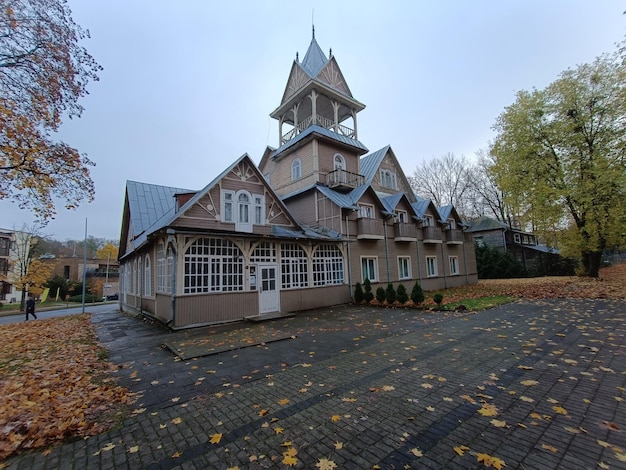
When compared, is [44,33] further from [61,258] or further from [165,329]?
[61,258]

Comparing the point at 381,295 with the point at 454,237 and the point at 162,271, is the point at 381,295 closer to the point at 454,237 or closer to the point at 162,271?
the point at 162,271

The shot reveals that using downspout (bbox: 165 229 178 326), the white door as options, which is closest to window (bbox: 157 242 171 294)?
downspout (bbox: 165 229 178 326)

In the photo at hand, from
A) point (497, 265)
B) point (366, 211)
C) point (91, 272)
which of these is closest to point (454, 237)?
point (497, 265)

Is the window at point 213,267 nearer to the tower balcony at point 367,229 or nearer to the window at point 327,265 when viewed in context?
the window at point 327,265

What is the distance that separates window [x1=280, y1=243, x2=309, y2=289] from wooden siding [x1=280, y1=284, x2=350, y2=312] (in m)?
0.40

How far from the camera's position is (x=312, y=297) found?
14.5 m

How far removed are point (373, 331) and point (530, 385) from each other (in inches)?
180

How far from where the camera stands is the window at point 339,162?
66.8 feet

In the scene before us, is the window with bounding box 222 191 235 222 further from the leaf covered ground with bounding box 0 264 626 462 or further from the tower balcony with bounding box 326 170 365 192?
the tower balcony with bounding box 326 170 365 192

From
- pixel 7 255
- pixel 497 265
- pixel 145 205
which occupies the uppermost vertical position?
pixel 145 205

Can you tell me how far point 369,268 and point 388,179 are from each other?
9.06 meters

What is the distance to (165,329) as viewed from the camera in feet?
34.2

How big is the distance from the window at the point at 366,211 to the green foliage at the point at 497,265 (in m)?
19.0

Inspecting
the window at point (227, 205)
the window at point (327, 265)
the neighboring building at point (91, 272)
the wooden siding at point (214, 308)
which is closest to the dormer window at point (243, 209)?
the window at point (227, 205)
